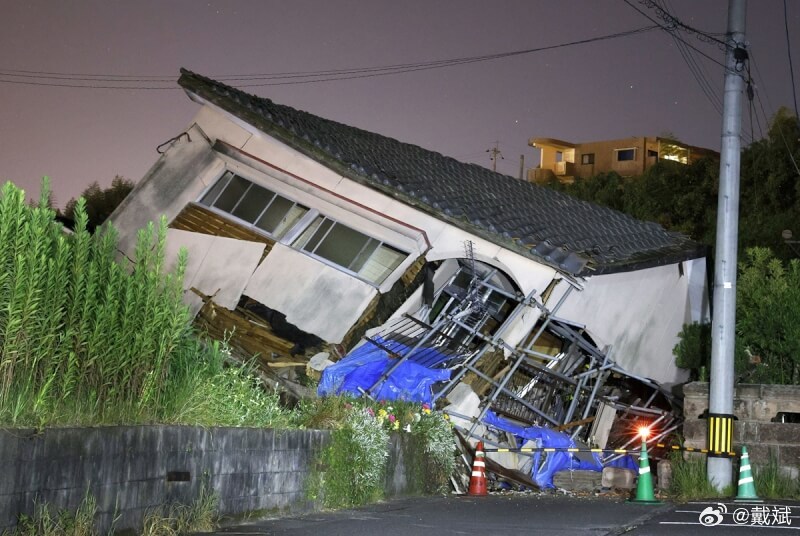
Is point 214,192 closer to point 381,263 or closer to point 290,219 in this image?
point 290,219

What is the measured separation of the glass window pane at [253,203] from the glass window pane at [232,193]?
15cm

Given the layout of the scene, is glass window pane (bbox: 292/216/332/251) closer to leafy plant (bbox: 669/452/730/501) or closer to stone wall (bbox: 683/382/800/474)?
stone wall (bbox: 683/382/800/474)

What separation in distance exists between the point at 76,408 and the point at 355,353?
11.3 m

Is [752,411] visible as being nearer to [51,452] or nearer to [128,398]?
[128,398]

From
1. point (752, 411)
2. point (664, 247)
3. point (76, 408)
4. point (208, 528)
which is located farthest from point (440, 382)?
point (76, 408)

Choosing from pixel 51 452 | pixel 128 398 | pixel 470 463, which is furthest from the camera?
pixel 470 463

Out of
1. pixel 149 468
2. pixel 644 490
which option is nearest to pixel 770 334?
pixel 644 490

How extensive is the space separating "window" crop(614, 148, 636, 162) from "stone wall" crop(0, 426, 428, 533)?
6985 cm

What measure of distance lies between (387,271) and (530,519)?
347 inches

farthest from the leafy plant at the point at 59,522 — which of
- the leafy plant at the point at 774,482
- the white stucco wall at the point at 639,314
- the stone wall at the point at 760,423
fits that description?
the white stucco wall at the point at 639,314

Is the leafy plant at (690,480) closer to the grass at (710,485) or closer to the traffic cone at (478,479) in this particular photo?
the grass at (710,485)

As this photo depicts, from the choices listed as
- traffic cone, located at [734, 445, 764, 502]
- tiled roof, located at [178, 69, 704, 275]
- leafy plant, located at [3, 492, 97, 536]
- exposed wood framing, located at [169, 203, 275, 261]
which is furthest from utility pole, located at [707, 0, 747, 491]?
leafy plant, located at [3, 492, 97, 536]

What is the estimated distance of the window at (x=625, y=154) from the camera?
7856 cm

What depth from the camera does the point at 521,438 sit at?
19812mm
